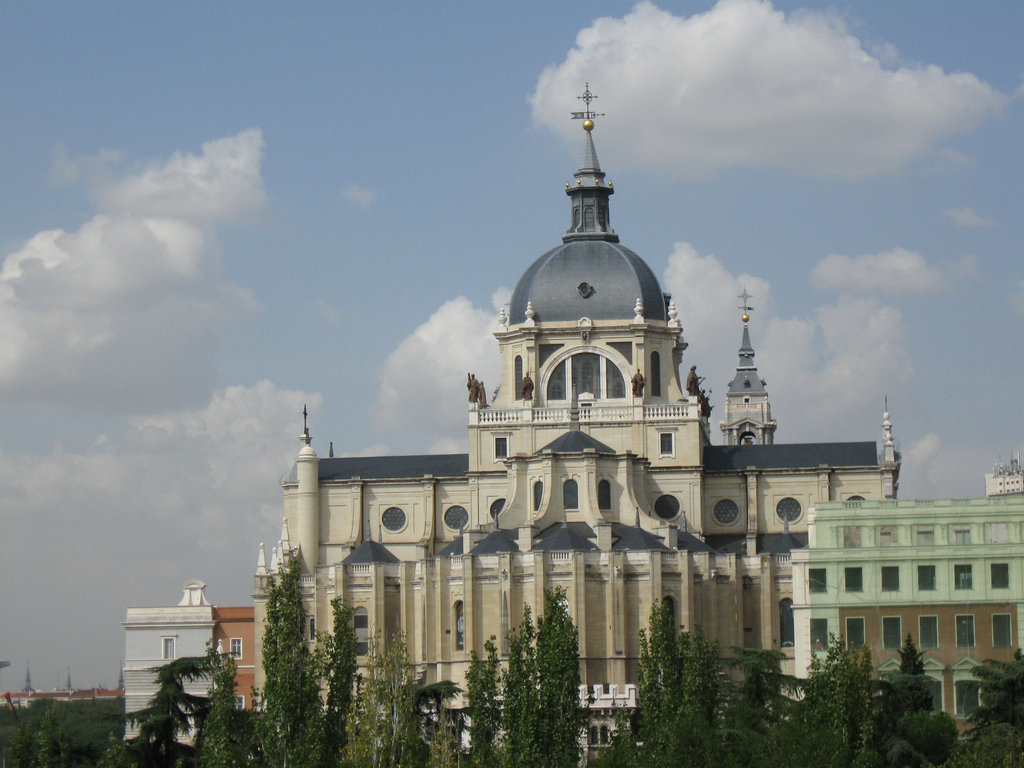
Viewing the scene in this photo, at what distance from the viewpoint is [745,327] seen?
639 ft

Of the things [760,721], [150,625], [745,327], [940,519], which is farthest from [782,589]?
[745,327]

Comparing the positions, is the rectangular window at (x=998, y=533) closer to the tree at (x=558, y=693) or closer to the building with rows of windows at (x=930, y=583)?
the building with rows of windows at (x=930, y=583)

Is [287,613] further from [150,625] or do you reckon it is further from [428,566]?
[150,625]

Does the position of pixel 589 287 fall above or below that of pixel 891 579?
above

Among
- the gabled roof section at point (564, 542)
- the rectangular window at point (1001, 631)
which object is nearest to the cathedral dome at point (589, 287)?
the gabled roof section at point (564, 542)

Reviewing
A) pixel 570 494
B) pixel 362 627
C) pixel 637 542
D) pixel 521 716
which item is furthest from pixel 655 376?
pixel 521 716

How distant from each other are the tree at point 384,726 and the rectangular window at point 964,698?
72.8 feet

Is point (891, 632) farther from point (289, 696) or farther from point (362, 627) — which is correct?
point (362, 627)

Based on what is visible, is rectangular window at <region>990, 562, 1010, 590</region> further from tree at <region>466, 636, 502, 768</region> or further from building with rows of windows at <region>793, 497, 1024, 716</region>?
tree at <region>466, 636, 502, 768</region>

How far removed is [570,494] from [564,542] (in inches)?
239

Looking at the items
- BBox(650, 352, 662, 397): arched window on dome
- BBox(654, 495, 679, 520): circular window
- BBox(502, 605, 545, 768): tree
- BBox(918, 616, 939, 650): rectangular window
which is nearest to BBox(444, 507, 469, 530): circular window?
BBox(654, 495, 679, 520): circular window

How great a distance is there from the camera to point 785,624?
12662 centimetres

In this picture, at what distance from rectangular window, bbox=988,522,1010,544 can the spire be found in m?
49.8

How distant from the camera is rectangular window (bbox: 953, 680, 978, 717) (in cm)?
9142
